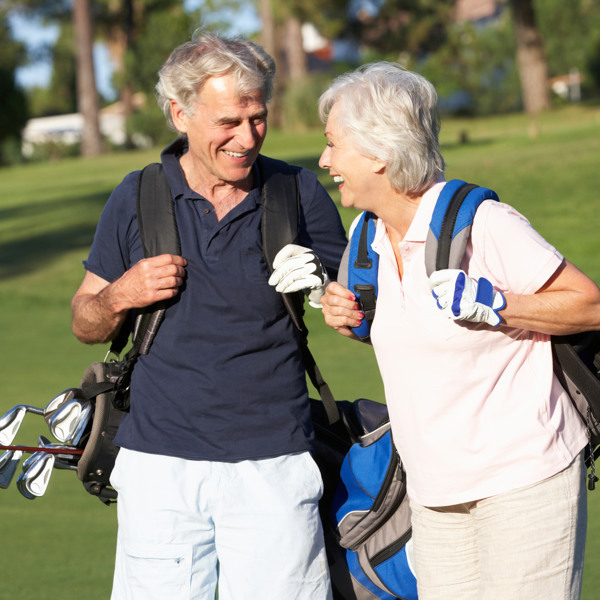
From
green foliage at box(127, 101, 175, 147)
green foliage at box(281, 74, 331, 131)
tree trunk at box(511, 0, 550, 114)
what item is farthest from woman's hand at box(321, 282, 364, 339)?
green foliage at box(127, 101, 175, 147)

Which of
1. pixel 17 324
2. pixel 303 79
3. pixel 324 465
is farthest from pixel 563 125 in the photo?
pixel 324 465

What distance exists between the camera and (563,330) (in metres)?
2.72

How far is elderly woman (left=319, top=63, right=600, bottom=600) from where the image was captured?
8.84 feet

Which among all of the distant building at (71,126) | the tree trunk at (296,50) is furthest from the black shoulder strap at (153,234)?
the distant building at (71,126)

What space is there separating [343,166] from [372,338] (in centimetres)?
48

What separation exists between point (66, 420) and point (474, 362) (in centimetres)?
134

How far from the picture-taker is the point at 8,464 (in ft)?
11.4

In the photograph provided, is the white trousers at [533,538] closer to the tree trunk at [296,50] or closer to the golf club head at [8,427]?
the golf club head at [8,427]

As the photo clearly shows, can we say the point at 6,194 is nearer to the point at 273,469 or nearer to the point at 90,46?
the point at 90,46

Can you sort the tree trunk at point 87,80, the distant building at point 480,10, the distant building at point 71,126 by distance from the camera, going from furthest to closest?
the distant building at point 480,10, the distant building at point 71,126, the tree trunk at point 87,80

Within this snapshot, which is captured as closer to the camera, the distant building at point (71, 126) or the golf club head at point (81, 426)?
the golf club head at point (81, 426)

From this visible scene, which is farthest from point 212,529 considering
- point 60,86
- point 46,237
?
point 60,86

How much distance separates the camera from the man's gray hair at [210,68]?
3146 mm

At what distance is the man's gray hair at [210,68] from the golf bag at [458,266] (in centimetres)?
55
